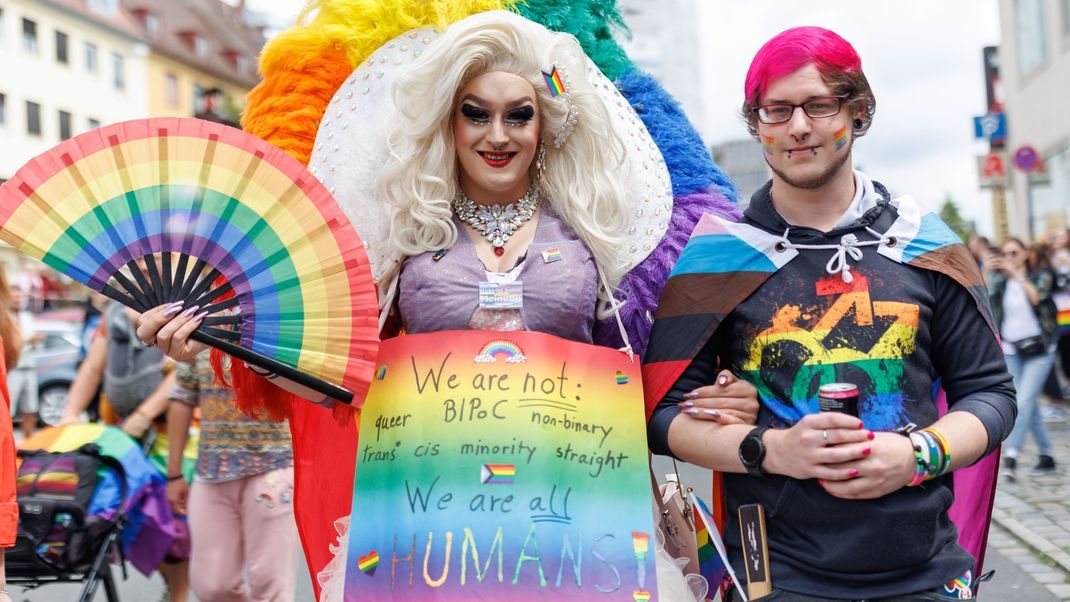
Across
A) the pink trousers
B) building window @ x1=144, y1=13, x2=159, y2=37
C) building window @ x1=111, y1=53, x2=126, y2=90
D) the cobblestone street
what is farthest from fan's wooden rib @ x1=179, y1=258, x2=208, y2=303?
building window @ x1=144, y1=13, x2=159, y2=37

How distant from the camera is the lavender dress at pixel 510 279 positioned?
2576 mm

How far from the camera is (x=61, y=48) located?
33.3 meters

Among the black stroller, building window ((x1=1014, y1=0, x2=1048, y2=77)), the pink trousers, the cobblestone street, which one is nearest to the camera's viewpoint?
the black stroller

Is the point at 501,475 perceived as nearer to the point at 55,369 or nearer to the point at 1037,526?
the point at 1037,526

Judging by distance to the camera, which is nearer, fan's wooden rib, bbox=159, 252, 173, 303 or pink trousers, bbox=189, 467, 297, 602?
fan's wooden rib, bbox=159, 252, 173, 303

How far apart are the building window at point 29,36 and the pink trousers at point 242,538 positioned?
3218cm

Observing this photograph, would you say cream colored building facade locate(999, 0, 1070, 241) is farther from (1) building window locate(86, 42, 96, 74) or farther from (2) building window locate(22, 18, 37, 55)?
(1) building window locate(86, 42, 96, 74)

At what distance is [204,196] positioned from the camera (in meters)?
2.38

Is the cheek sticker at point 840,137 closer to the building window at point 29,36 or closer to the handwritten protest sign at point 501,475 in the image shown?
the handwritten protest sign at point 501,475

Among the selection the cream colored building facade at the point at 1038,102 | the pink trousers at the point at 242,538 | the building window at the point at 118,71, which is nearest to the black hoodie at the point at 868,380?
the pink trousers at the point at 242,538

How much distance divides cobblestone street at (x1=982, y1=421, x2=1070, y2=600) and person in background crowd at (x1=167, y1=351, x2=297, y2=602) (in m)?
3.53

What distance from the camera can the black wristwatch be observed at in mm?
2135

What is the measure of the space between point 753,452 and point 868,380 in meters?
0.27

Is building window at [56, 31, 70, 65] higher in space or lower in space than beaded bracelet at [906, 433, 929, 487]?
higher
